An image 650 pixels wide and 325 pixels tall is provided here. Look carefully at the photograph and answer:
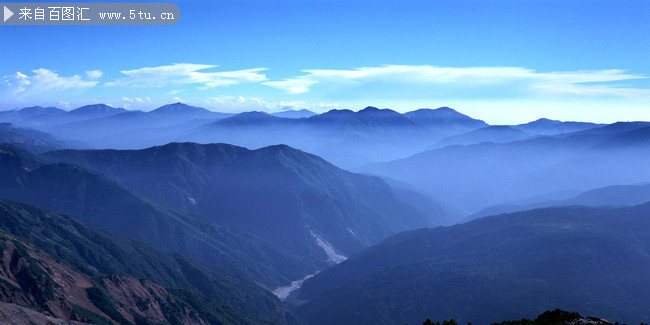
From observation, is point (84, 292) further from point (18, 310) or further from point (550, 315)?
point (550, 315)

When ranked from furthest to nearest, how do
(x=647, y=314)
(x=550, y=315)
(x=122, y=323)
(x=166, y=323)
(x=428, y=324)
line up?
(x=647, y=314), (x=166, y=323), (x=122, y=323), (x=550, y=315), (x=428, y=324)

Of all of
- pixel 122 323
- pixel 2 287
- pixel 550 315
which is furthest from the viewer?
pixel 122 323

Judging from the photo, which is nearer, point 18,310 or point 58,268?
point 18,310

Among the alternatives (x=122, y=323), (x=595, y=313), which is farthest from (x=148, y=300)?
(x=595, y=313)

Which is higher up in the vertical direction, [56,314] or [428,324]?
[428,324]

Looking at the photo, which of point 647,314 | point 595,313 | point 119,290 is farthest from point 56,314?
point 647,314

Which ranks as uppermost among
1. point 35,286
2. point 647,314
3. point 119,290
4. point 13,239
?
point 13,239

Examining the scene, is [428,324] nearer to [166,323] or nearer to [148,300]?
[166,323]

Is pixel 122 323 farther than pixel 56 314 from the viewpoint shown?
Yes

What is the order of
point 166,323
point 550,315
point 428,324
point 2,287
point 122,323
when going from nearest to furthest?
point 428,324 → point 550,315 → point 2,287 → point 122,323 → point 166,323
